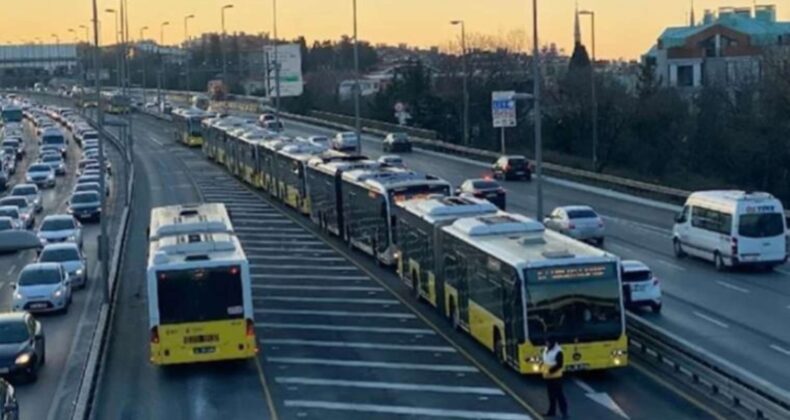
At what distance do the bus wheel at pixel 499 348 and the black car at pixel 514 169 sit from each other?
146 ft

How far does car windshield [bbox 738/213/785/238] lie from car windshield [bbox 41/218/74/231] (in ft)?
69.7

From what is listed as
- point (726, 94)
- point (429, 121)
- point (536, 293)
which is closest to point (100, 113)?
point (536, 293)

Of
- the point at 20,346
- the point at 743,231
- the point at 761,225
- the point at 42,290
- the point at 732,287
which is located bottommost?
the point at 732,287

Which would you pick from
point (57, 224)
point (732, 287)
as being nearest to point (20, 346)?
point (732, 287)

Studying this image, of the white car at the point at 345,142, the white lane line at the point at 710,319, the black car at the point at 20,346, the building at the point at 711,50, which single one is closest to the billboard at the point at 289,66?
the white car at the point at 345,142

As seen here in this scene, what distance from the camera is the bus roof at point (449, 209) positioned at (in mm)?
31938

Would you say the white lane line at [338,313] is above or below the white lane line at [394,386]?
below

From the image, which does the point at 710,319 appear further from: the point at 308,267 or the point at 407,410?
the point at 308,267

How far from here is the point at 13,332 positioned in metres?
26.4

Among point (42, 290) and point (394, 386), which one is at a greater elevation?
point (42, 290)

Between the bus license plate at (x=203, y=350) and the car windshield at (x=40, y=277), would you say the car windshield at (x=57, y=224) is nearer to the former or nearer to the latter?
the car windshield at (x=40, y=277)

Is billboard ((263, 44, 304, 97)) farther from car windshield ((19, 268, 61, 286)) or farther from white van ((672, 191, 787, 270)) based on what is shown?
car windshield ((19, 268, 61, 286))

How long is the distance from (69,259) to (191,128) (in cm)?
6565

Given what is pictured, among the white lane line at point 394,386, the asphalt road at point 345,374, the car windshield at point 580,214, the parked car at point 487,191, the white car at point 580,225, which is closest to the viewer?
the asphalt road at point 345,374
